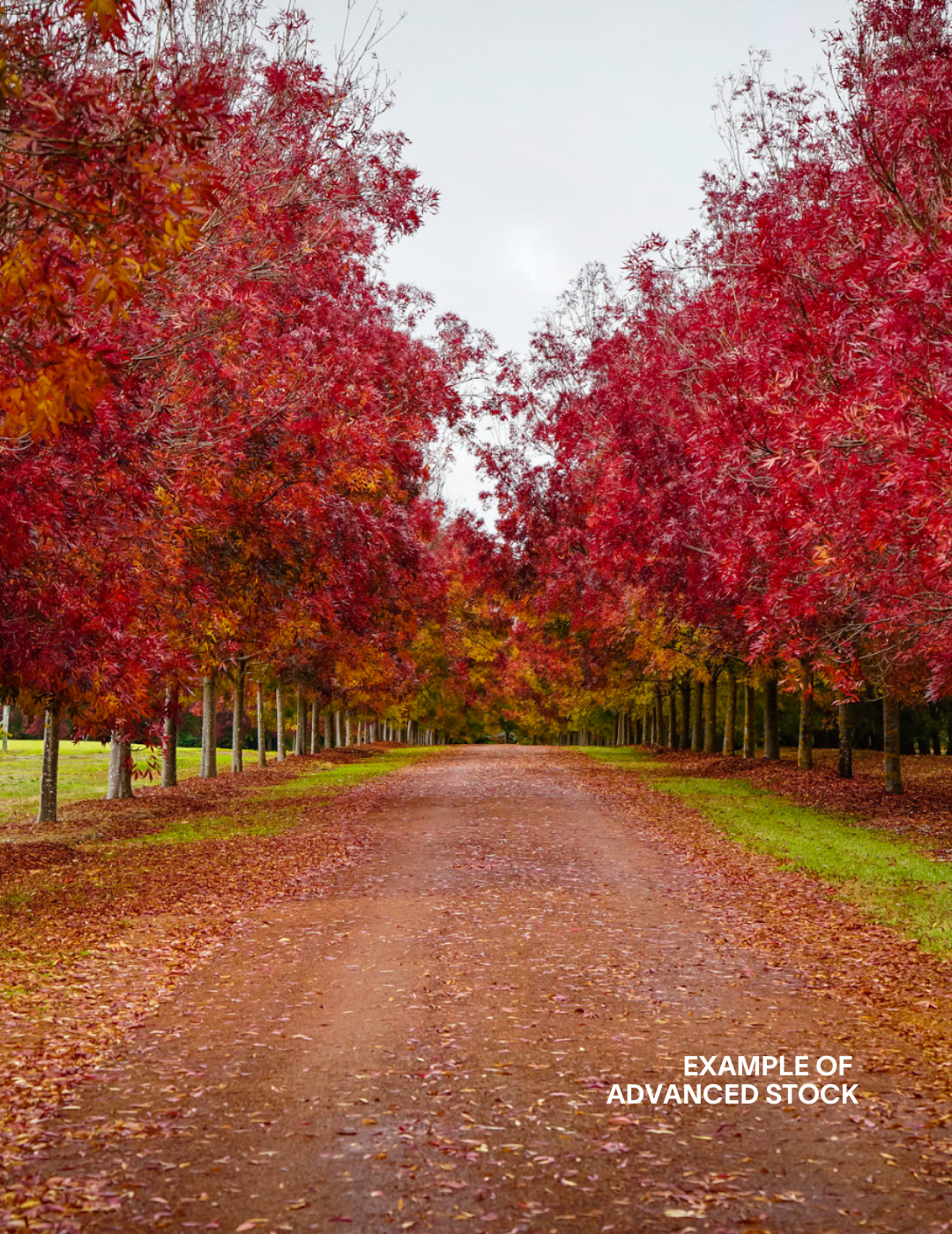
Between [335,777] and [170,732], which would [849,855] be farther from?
[335,777]

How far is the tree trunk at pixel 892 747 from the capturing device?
2222 cm

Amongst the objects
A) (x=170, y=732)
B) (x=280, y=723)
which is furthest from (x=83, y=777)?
(x=170, y=732)

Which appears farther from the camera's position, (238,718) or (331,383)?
(238,718)

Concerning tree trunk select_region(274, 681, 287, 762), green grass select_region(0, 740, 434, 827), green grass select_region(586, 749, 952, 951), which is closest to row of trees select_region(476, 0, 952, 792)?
green grass select_region(586, 749, 952, 951)

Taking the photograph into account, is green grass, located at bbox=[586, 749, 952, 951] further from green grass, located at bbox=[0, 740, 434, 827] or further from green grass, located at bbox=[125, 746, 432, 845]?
green grass, located at bbox=[0, 740, 434, 827]

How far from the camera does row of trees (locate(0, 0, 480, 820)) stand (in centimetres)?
494

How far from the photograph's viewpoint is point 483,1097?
5875 mm

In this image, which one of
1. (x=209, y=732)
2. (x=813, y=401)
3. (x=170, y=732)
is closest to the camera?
(x=813, y=401)

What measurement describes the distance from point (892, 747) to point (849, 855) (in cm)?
831

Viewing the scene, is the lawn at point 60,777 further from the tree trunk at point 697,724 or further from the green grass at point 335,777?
the tree trunk at point 697,724

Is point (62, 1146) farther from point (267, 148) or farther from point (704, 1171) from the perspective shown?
point (267, 148)

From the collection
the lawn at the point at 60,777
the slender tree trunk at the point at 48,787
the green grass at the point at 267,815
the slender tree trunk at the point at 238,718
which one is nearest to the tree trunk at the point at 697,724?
the green grass at the point at 267,815

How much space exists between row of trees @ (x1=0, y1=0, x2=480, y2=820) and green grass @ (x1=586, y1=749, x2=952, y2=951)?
7.85 m

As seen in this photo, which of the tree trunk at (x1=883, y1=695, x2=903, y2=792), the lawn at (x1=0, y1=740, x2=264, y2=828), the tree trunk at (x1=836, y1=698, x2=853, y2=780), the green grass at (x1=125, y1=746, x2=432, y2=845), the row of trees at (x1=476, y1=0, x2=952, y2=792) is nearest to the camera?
the row of trees at (x1=476, y1=0, x2=952, y2=792)
